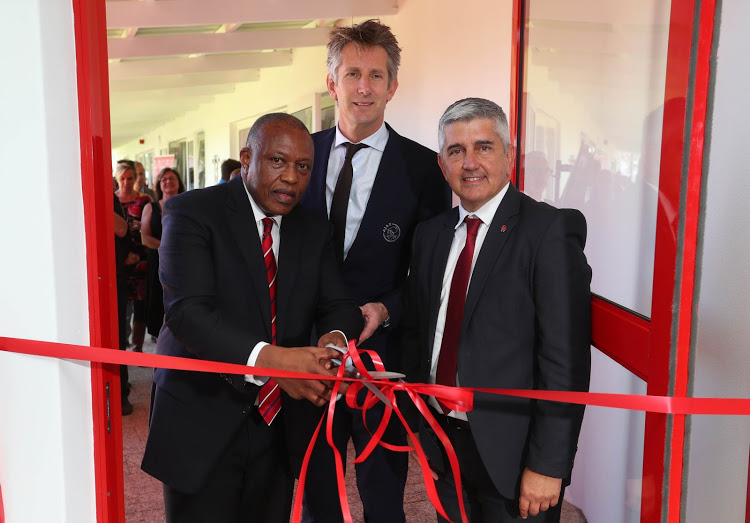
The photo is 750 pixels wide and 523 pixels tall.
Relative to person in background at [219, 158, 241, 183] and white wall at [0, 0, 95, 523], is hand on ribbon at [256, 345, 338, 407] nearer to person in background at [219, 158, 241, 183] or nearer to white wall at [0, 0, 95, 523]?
white wall at [0, 0, 95, 523]

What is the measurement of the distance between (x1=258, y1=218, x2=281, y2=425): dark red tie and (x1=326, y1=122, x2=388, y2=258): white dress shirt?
0.50m

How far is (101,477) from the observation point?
1.59m

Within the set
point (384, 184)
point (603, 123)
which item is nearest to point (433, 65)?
point (384, 184)

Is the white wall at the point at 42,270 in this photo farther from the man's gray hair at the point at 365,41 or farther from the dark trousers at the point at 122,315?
the dark trousers at the point at 122,315

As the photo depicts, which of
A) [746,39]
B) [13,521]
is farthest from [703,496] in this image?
[13,521]

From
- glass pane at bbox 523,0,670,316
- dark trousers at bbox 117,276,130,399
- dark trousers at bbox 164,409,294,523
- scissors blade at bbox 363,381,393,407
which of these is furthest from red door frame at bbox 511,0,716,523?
dark trousers at bbox 117,276,130,399

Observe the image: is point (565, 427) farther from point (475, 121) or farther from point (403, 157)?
point (403, 157)

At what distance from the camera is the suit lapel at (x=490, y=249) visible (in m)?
1.67

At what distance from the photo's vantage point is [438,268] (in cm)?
182

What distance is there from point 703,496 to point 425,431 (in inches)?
27.6

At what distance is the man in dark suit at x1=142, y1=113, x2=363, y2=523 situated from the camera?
1.73 meters

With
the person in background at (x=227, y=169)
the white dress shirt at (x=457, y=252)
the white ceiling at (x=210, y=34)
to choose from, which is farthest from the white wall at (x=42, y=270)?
the white ceiling at (x=210, y=34)

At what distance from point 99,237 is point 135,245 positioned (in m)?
4.01

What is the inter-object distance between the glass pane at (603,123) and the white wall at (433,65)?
1.82 m
